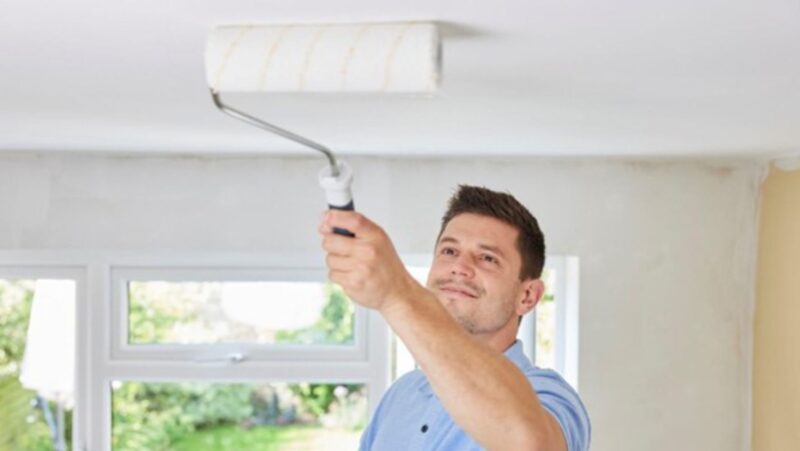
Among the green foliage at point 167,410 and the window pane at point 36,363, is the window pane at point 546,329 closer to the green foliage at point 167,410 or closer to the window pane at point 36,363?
the green foliage at point 167,410

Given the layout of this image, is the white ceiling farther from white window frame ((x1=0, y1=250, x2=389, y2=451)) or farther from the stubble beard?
white window frame ((x1=0, y1=250, x2=389, y2=451))

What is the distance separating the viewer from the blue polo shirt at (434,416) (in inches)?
58.9

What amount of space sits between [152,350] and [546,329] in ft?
4.36

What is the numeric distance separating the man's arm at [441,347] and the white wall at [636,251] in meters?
1.92

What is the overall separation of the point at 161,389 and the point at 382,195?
1069 millimetres

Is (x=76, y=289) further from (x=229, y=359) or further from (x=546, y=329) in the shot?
(x=546, y=329)

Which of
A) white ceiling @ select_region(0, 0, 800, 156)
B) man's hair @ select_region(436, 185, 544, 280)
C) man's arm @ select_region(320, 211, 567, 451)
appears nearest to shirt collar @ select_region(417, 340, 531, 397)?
man's hair @ select_region(436, 185, 544, 280)

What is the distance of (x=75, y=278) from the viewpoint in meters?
3.37

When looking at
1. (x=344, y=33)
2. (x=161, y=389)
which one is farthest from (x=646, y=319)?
(x=344, y=33)

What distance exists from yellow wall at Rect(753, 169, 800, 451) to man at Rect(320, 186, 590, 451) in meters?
1.10

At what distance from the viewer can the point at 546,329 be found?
11.2 feet

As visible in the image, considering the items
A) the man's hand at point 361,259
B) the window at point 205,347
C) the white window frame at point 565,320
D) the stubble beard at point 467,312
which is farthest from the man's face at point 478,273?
the window at point 205,347

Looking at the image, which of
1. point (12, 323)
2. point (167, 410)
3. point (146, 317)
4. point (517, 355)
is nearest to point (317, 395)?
point (167, 410)

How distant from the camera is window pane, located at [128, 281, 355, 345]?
11.4 ft
